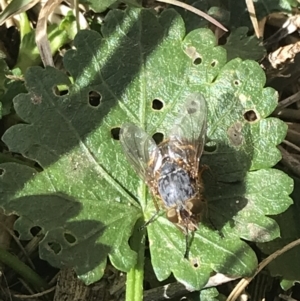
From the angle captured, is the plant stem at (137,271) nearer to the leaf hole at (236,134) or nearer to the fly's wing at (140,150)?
the fly's wing at (140,150)

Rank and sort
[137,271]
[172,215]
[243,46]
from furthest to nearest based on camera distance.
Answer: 1. [243,46]
2. [137,271]
3. [172,215]

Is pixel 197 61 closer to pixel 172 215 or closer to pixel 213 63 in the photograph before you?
pixel 213 63

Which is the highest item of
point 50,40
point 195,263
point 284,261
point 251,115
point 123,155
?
point 50,40

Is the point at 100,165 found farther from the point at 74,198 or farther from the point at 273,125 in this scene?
the point at 273,125

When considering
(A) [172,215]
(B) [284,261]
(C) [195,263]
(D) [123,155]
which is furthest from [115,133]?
(B) [284,261]

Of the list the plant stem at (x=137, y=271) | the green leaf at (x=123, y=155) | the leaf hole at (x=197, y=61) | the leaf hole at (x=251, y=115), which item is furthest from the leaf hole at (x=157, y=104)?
the plant stem at (x=137, y=271)

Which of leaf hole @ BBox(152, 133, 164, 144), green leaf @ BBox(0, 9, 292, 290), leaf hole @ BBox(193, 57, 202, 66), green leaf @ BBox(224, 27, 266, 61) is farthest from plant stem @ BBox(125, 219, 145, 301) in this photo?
green leaf @ BBox(224, 27, 266, 61)

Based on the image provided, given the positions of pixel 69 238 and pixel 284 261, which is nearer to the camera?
pixel 69 238

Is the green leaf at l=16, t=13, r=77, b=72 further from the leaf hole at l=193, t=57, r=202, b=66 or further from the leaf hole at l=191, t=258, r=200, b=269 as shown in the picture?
the leaf hole at l=191, t=258, r=200, b=269
